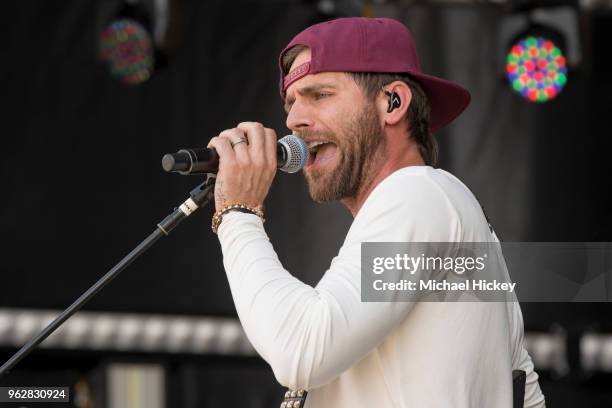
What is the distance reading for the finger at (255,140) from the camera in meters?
1.97

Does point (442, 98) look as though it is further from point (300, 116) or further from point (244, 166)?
point (244, 166)

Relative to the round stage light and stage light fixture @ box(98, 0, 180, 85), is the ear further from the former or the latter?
stage light fixture @ box(98, 0, 180, 85)

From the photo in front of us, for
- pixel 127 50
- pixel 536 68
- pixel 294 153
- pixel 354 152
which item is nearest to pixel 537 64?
pixel 536 68

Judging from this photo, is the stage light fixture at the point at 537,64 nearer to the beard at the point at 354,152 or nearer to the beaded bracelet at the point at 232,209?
the beard at the point at 354,152

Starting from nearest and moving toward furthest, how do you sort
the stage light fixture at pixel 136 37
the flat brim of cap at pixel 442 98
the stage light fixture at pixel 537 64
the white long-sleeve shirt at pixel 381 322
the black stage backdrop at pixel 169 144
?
1. the white long-sleeve shirt at pixel 381 322
2. the flat brim of cap at pixel 442 98
3. the stage light fixture at pixel 537 64
4. the stage light fixture at pixel 136 37
5. the black stage backdrop at pixel 169 144

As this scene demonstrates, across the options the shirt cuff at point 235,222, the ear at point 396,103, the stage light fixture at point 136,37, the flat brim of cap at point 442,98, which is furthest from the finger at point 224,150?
the stage light fixture at point 136,37

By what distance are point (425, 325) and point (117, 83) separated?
334cm

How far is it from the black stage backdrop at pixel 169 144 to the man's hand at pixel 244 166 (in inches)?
108

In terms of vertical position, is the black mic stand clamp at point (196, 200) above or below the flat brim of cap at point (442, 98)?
below

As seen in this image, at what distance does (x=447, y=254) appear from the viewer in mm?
1893

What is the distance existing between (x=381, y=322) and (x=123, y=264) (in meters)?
0.56

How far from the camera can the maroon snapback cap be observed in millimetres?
2197

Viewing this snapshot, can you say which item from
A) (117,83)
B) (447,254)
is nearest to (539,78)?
(117,83)

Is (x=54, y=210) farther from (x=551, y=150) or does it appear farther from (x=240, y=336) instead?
(x=551, y=150)
